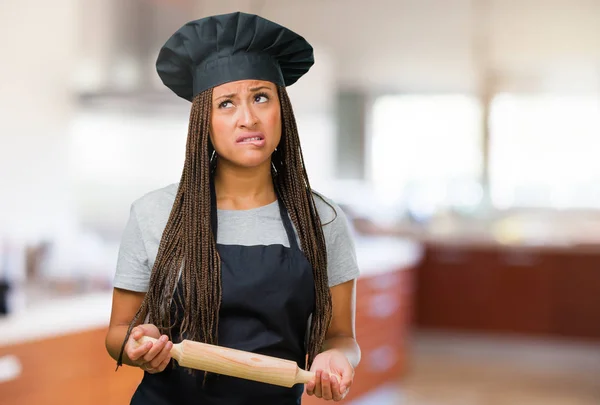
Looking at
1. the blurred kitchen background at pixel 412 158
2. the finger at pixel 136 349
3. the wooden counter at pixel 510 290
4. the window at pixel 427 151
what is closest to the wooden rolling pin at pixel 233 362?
the finger at pixel 136 349

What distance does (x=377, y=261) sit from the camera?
4078 mm

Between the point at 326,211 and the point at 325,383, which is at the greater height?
the point at 326,211

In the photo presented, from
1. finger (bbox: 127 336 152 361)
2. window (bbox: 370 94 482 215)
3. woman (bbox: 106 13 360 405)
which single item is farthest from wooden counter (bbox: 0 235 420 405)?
window (bbox: 370 94 482 215)

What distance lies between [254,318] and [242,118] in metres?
0.22

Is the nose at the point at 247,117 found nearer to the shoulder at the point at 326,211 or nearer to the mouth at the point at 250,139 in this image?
the mouth at the point at 250,139

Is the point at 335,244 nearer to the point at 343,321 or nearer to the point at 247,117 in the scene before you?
the point at 343,321

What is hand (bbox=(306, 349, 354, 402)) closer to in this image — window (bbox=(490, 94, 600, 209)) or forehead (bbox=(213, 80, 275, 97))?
forehead (bbox=(213, 80, 275, 97))

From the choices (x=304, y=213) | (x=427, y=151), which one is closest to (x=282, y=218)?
(x=304, y=213)

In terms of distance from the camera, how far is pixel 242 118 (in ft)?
3.13

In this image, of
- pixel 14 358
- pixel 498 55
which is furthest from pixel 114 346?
pixel 498 55

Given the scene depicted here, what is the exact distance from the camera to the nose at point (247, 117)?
37.4 inches

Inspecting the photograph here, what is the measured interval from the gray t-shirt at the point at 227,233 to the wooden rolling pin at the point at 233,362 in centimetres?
11

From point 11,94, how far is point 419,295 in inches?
125

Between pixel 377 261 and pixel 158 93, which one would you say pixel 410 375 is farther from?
pixel 158 93
